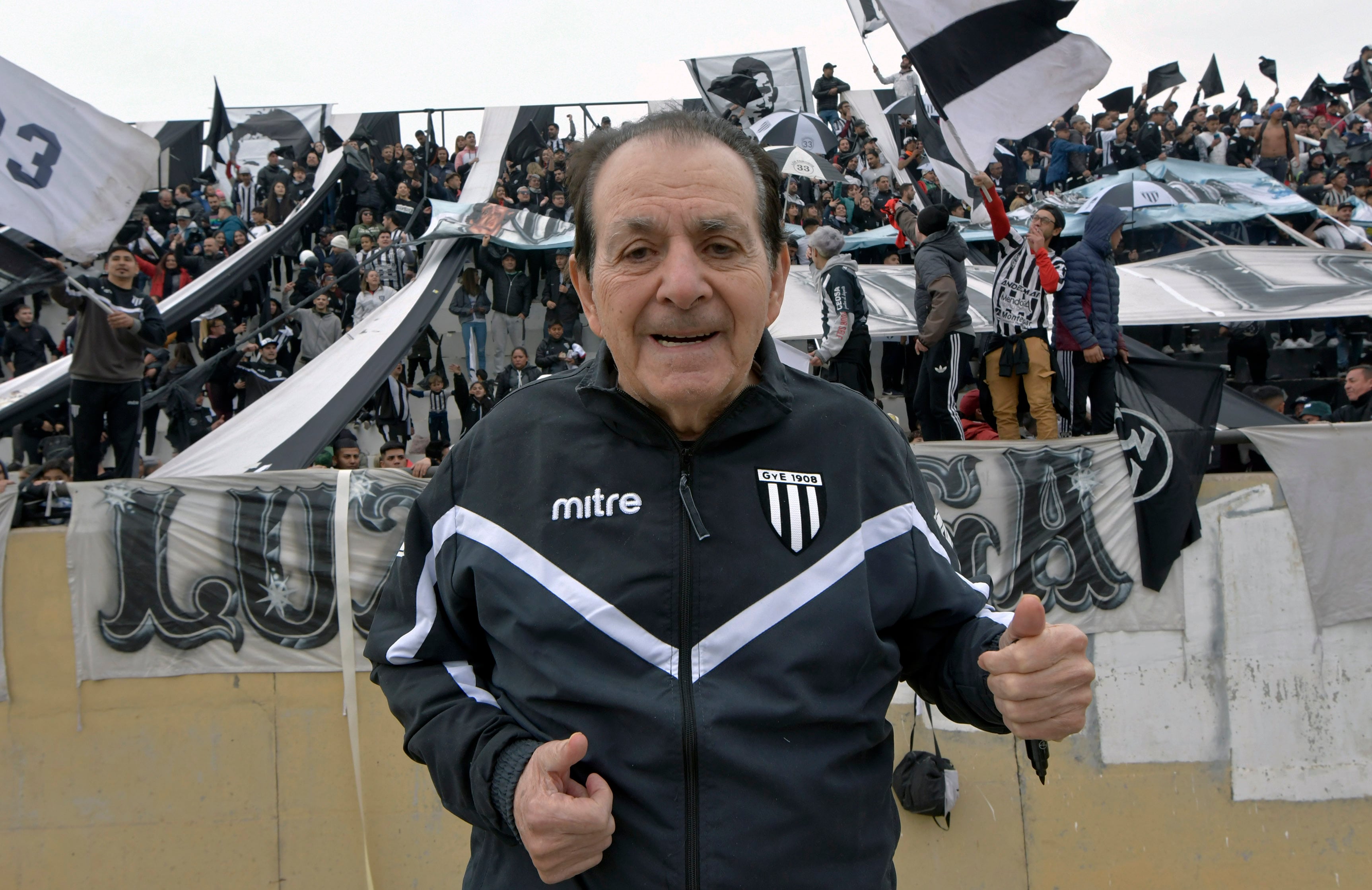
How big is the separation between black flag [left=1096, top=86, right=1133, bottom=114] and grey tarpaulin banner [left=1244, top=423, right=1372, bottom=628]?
1597 cm

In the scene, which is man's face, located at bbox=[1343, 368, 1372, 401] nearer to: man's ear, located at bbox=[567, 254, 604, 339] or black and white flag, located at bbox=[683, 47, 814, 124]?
man's ear, located at bbox=[567, 254, 604, 339]

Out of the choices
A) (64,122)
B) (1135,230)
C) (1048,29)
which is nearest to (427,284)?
(64,122)

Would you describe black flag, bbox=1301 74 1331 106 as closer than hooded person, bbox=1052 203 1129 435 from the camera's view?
No

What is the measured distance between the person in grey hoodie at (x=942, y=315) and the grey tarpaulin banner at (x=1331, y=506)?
209cm

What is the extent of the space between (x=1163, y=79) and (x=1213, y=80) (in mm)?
2041

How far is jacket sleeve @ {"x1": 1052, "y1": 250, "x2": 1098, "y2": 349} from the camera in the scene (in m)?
5.62

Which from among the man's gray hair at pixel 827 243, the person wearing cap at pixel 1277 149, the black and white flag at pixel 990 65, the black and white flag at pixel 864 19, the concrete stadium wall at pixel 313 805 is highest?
the person wearing cap at pixel 1277 149

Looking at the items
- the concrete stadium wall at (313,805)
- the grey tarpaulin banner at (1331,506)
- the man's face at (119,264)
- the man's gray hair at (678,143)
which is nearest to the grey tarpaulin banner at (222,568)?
the concrete stadium wall at (313,805)

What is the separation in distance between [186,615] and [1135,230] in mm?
11795

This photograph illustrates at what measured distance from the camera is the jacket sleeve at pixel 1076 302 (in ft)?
18.5

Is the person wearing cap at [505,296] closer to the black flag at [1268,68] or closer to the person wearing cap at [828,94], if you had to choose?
the person wearing cap at [828,94]

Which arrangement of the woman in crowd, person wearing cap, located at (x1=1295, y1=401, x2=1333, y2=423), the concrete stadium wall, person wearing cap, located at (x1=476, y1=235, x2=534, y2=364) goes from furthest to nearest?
1. person wearing cap, located at (x1=476, y1=235, x2=534, y2=364)
2. the woman in crowd
3. person wearing cap, located at (x1=1295, y1=401, x2=1333, y2=423)
4. the concrete stadium wall

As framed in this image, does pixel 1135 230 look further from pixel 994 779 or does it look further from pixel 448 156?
pixel 448 156

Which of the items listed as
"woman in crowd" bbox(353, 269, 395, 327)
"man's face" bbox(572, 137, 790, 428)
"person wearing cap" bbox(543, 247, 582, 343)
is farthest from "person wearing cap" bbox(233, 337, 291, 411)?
"man's face" bbox(572, 137, 790, 428)
